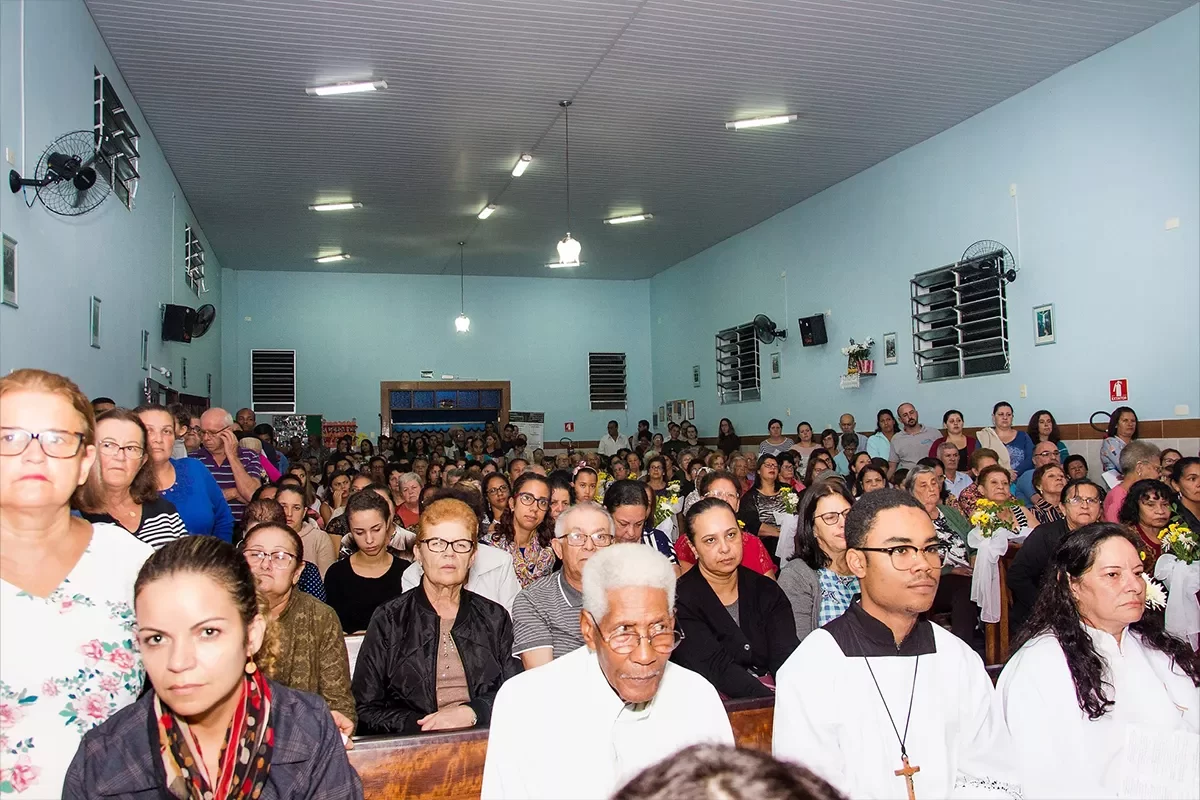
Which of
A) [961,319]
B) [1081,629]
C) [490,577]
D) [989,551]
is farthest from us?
[961,319]

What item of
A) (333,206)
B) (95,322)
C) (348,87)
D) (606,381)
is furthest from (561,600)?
(606,381)

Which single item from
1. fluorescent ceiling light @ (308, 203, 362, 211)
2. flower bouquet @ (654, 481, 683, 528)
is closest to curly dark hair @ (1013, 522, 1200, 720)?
flower bouquet @ (654, 481, 683, 528)

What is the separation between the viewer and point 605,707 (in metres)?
2.23

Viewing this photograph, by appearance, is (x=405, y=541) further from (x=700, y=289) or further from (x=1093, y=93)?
(x=700, y=289)

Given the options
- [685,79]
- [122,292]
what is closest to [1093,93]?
[685,79]

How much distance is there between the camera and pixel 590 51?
26.1 feet

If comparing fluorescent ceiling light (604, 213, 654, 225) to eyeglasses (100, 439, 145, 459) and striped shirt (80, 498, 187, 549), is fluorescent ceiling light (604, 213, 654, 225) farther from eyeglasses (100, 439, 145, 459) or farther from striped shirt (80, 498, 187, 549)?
eyeglasses (100, 439, 145, 459)

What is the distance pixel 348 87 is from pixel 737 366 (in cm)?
817

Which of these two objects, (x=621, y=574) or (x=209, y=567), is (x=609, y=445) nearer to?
(x=621, y=574)

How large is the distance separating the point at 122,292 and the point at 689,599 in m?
6.24

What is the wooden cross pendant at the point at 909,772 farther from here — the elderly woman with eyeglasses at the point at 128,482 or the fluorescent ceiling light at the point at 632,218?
the fluorescent ceiling light at the point at 632,218

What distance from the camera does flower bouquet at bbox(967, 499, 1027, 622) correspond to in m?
5.75

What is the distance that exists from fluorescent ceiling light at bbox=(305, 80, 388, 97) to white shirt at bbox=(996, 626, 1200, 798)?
7399 mm

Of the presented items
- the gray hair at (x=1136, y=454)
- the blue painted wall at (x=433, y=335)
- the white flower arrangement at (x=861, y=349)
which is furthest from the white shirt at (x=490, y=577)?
the blue painted wall at (x=433, y=335)
